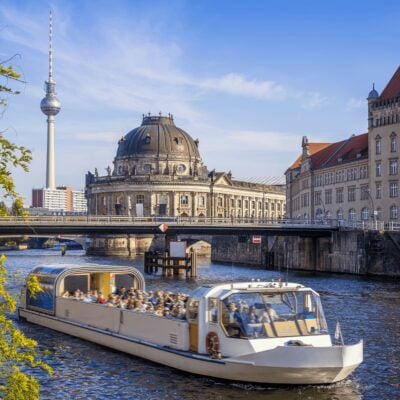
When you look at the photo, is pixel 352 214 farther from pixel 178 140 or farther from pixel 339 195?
pixel 178 140

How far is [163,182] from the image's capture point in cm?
17250

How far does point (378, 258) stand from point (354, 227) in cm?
719

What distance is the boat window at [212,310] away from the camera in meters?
24.7

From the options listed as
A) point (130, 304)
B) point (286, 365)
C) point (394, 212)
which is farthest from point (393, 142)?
point (286, 365)

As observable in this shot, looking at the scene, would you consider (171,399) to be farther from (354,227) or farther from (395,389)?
(354,227)

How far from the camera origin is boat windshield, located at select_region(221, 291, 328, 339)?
24.1 meters

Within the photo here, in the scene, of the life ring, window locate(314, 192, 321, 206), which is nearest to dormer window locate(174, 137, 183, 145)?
window locate(314, 192, 321, 206)

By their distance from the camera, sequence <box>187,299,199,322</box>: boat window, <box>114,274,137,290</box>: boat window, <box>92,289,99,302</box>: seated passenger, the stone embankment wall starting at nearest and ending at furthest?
<box>187,299,199,322</box>: boat window → <box>92,289,99,302</box>: seated passenger → <box>114,274,137,290</box>: boat window → the stone embankment wall

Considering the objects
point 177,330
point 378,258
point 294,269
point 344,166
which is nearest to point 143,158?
point 344,166

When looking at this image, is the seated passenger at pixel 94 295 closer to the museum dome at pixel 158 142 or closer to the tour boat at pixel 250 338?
the tour boat at pixel 250 338

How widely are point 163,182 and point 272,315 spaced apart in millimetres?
148721

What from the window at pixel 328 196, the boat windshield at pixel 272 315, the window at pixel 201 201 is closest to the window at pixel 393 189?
the window at pixel 328 196

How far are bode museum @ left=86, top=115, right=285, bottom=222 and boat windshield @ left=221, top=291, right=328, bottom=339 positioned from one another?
14030cm

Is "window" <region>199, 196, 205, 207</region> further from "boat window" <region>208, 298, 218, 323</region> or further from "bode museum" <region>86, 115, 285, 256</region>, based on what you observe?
"boat window" <region>208, 298, 218, 323</region>
